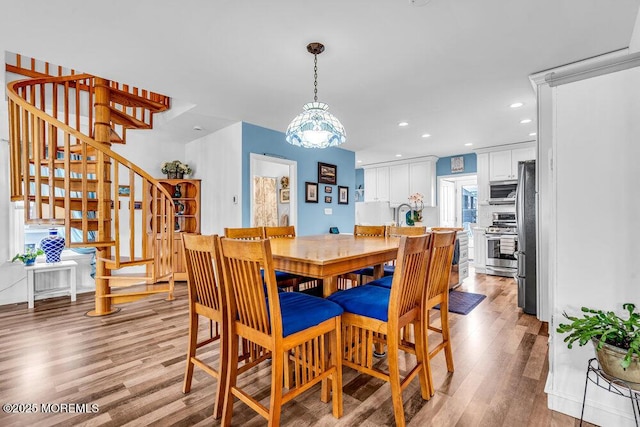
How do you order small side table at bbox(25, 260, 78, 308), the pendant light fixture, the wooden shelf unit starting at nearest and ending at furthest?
the pendant light fixture
small side table at bbox(25, 260, 78, 308)
the wooden shelf unit

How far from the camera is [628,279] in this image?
1.44m

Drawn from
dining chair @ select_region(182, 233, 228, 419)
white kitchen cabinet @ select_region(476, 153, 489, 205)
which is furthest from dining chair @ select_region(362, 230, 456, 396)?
white kitchen cabinet @ select_region(476, 153, 489, 205)

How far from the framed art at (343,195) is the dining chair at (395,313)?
3.91 m

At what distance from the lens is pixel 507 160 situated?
548 cm

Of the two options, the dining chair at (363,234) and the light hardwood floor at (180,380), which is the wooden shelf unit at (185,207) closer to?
the light hardwood floor at (180,380)

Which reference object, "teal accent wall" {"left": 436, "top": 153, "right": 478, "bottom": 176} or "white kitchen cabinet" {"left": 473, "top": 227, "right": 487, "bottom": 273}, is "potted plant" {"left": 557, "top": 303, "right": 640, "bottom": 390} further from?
"teal accent wall" {"left": 436, "top": 153, "right": 478, "bottom": 176}

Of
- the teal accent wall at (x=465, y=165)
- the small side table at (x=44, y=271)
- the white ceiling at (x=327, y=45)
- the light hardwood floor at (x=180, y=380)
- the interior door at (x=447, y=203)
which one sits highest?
the white ceiling at (x=327, y=45)

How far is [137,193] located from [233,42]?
359cm

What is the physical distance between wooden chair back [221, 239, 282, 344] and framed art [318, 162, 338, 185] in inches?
154

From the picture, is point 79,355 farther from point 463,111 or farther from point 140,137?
point 463,111

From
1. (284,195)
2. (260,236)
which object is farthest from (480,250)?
(260,236)

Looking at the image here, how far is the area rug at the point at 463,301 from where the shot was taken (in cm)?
332

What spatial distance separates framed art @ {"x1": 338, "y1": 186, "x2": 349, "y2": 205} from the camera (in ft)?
18.8

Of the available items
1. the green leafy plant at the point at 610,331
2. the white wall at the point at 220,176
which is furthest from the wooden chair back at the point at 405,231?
the white wall at the point at 220,176
